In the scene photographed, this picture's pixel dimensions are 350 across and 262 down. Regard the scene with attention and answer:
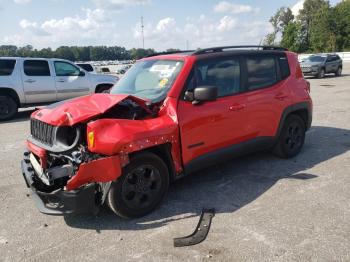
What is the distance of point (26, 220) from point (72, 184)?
0.96 metres

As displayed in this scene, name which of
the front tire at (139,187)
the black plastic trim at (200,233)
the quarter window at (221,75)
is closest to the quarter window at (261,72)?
the quarter window at (221,75)

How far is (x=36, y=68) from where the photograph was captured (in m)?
12.2

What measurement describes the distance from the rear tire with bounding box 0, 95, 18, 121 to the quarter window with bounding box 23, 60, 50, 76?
3.32ft

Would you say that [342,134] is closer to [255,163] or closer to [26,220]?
[255,163]

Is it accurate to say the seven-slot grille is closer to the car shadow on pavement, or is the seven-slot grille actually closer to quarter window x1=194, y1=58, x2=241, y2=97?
the car shadow on pavement

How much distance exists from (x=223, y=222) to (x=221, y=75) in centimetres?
197

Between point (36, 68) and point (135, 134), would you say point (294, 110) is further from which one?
point (36, 68)

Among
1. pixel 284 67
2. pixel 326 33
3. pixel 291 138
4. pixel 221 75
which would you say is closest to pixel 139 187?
pixel 221 75

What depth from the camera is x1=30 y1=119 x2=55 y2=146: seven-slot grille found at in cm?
414

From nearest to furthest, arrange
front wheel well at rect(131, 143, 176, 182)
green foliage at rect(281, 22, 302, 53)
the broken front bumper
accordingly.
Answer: the broken front bumper < front wheel well at rect(131, 143, 176, 182) < green foliage at rect(281, 22, 302, 53)

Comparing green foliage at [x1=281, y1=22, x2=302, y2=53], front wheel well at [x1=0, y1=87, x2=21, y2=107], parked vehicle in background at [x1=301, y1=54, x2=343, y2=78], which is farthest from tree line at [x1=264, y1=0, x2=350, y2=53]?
front wheel well at [x1=0, y1=87, x2=21, y2=107]

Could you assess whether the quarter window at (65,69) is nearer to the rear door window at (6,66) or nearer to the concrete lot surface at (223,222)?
the rear door window at (6,66)

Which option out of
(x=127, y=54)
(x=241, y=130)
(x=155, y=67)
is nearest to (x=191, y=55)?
(x=155, y=67)

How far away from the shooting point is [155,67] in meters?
5.10
